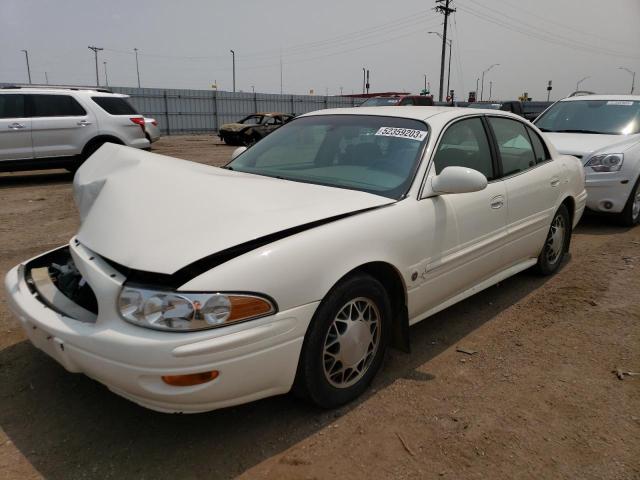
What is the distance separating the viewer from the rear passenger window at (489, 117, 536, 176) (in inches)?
152

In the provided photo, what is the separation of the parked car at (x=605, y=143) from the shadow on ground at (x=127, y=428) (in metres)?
4.53

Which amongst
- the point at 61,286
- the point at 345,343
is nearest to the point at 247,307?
the point at 345,343

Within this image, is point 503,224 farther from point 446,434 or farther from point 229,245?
point 229,245

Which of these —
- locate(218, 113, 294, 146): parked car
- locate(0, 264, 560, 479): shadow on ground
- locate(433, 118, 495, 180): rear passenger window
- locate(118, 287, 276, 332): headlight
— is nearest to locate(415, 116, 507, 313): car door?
locate(433, 118, 495, 180): rear passenger window

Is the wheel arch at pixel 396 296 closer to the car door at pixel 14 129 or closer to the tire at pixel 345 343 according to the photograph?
the tire at pixel 345 343

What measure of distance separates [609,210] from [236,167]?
5.00m

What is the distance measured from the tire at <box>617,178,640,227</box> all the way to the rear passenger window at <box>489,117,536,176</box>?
9.60ft

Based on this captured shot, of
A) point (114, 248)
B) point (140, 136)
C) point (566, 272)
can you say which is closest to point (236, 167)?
point (114, 248)

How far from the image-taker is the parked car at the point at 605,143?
6.21 metres

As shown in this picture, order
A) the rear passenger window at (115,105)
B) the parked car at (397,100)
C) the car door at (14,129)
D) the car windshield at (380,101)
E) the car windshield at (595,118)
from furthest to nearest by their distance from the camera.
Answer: the parked car at (397,100) → the car windshield at (380,101) → the rear passenger window at (115,105) → the car door at (14,129) → the car windshield at (595,118)

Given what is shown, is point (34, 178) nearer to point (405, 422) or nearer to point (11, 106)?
point (11, 106)

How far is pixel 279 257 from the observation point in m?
2.19

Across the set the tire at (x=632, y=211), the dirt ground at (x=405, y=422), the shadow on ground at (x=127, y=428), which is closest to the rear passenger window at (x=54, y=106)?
the dirt ground at (x=405, y=422)

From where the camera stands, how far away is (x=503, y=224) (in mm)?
3605
